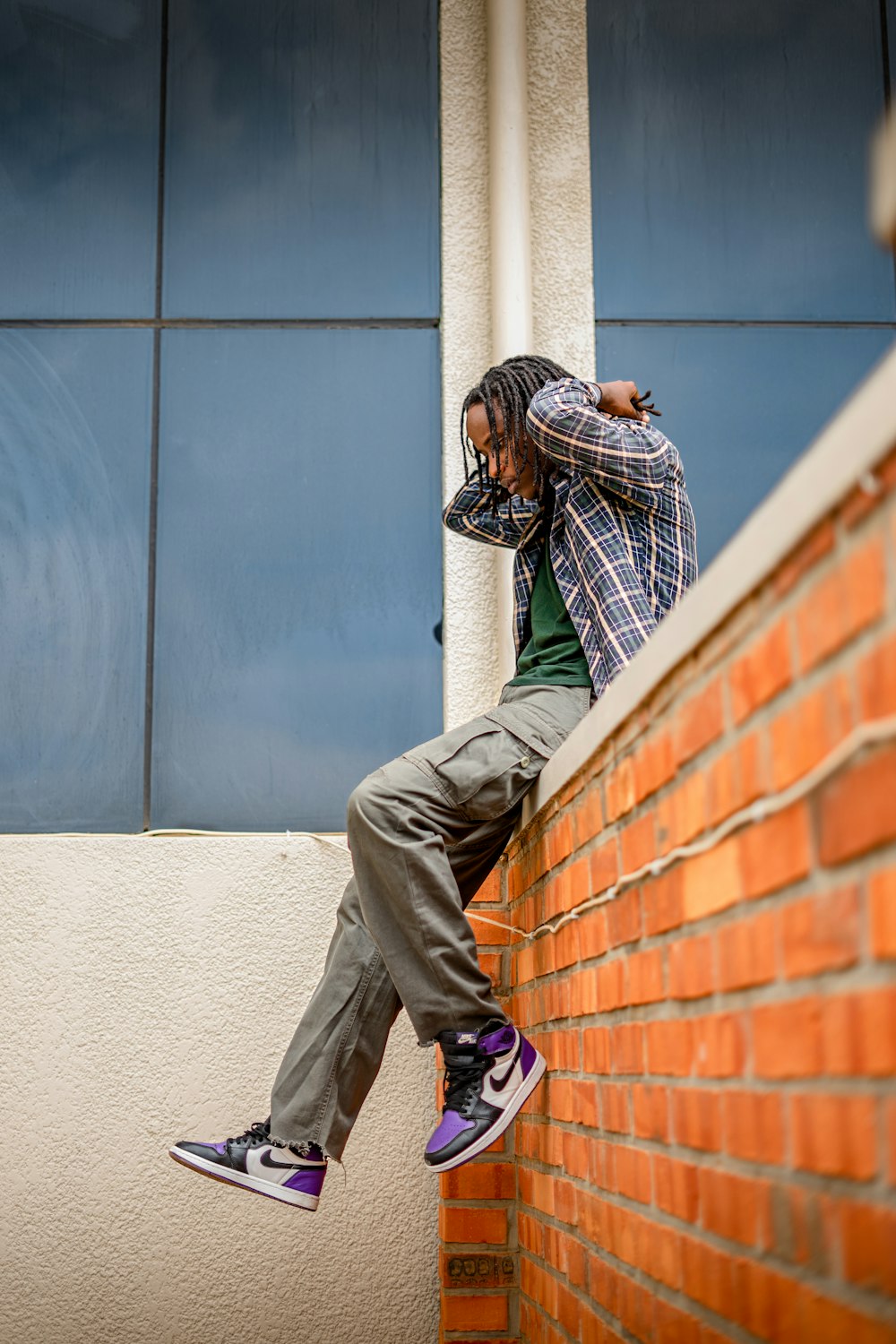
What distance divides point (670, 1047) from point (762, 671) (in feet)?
1.84

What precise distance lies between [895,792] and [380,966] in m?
1.79

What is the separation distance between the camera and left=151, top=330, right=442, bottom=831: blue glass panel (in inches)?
144

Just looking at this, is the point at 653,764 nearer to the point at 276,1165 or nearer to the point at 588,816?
the point at 588,816

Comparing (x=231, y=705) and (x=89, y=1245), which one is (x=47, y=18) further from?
(x=89, y=1245)

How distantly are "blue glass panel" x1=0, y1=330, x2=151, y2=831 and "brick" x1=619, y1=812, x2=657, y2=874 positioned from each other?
2001mm

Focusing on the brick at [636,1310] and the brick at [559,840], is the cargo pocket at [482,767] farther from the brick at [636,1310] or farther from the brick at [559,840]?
the brick at [636,1310]

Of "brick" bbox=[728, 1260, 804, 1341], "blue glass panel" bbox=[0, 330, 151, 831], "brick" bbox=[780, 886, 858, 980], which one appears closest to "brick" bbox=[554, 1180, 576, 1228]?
"brick" bbox=[728, 1260, 804, 1341]

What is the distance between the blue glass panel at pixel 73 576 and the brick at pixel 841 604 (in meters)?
2.68

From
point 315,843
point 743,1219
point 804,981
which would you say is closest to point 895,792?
point 804,981

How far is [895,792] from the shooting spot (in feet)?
3.34

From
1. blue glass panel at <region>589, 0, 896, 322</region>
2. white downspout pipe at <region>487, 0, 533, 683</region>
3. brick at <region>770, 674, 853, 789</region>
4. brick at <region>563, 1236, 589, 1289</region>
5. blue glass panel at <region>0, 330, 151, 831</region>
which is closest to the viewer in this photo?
brick at <region>770, 674, 853, 789</region>

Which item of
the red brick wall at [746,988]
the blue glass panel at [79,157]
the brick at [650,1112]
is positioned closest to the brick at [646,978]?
the red brick wall at [746,988]

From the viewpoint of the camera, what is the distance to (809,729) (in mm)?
1194

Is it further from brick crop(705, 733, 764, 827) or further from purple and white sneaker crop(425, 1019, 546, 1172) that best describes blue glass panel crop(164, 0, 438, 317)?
brick crop(705, 733, 764, 827)
